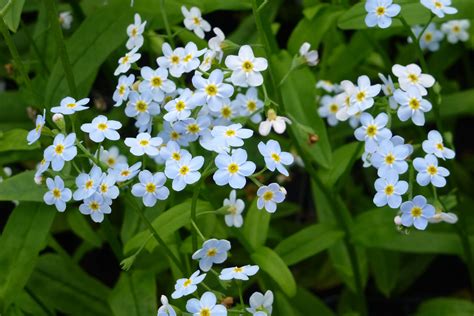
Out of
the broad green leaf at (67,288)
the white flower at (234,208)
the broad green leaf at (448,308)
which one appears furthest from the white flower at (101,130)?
the broad green leaf at (448,308)

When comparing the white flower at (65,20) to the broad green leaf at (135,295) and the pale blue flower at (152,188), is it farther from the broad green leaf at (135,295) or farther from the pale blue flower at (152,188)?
the pale blue flower at (152,188)

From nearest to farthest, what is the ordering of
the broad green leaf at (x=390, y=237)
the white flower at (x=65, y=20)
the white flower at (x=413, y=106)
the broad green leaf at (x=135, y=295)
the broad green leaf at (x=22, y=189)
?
the white flower at (x=413, y=106), the broad green leaf at (x=22, y=189), the broad green leaf at (x=135, y=295), the broad green leaf at (x=390, y=237), the white flower at (x=65, y=20)

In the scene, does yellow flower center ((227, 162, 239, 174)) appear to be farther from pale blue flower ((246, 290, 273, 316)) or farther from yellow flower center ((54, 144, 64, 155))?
yellow flower center ((54, 144, 64, 155))

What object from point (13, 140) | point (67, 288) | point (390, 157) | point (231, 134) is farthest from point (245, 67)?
point (67, 288)

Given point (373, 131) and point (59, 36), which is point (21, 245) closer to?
point (59, 36)

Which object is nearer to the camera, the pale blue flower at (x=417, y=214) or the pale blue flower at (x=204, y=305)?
the pale blue flower at (x=204, y=305)

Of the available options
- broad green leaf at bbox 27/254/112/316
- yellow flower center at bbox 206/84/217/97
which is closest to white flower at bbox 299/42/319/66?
yellow flower center at bbox 206/84/217/97

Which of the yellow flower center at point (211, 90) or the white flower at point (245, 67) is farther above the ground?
the white flower at point (245, 67)
